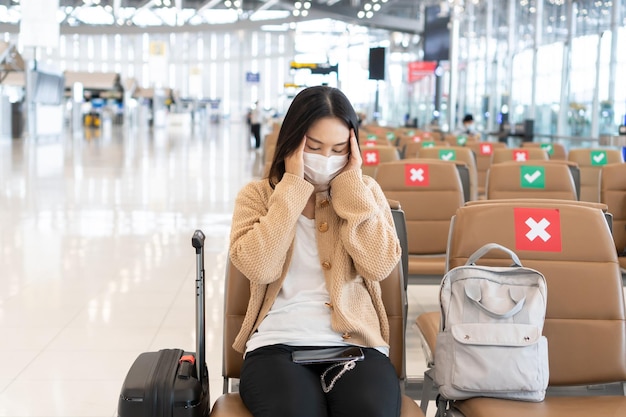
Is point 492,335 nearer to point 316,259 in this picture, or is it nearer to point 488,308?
point 488,308

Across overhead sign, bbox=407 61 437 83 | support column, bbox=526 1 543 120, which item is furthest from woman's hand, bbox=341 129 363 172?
overhead sign, bbox=407 61 437 83

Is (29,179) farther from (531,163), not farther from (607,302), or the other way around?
(607,302)

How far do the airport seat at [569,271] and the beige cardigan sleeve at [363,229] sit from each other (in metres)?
0.28

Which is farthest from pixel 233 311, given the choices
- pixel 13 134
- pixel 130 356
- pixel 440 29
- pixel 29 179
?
pixel 13 134

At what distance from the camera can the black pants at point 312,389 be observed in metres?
2.30

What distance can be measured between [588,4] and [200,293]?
1560cm

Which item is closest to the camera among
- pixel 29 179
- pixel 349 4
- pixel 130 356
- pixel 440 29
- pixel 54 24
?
pixel 130 356

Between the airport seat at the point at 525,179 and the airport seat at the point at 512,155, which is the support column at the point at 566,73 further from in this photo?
the airport seat at the point at 525,179

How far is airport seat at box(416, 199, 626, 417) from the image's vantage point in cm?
271

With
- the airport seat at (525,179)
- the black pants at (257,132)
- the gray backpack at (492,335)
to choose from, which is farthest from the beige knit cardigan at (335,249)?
the black pants at (257,132)

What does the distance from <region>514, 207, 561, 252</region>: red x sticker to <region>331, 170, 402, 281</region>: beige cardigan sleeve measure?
16.7 inches

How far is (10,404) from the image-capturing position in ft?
12.2

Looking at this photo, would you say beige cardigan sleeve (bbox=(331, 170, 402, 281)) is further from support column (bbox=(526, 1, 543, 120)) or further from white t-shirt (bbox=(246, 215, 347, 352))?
support column (bbox=(526, 1, 543, 120))

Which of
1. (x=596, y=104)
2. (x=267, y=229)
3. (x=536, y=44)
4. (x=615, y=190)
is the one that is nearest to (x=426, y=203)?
(x=615, y=190)
